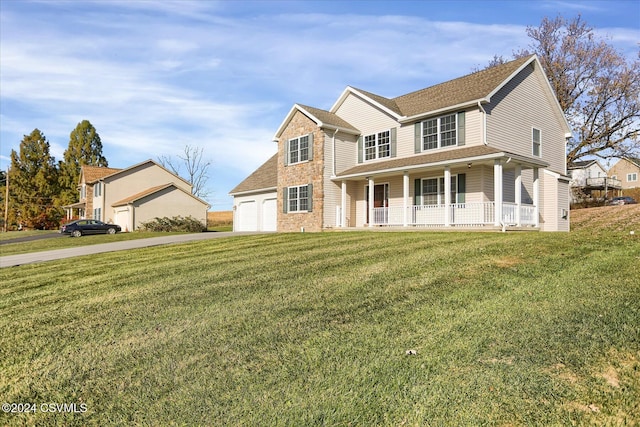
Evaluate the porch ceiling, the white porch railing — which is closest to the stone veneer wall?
the porch ceiling

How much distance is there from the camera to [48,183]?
5006 centimetres

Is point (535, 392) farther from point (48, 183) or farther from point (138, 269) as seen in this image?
point (48, 183)

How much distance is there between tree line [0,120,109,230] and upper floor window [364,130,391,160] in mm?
43500

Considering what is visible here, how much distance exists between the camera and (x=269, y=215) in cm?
2556

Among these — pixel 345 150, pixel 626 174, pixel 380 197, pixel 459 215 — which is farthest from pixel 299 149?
pixel 626 174

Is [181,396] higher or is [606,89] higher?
[606,89]

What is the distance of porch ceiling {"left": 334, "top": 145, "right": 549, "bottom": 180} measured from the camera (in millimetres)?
15023

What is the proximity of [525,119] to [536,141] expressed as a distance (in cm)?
140

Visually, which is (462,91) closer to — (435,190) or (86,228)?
(435,190)

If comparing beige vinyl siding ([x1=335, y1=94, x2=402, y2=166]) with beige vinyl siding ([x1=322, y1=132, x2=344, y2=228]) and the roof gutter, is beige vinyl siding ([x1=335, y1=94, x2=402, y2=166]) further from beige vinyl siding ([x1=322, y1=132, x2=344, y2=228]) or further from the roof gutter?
beige vinyl siding ([x1=322, y1=132, x2=344, y2=228])

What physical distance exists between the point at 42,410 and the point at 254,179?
2438cm

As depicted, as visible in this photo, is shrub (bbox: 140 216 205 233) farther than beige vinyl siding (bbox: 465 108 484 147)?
Yes

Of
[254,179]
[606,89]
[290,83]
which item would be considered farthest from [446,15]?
[606,89]

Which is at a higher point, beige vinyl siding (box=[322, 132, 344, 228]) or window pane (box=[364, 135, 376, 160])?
window pane (box=[364, 135, 376, 160])
